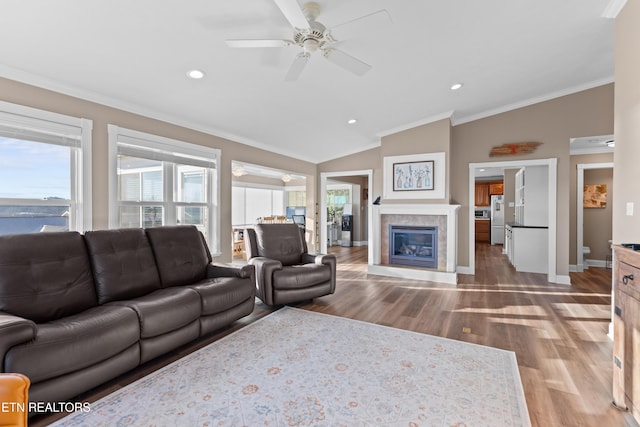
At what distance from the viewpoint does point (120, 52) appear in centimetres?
269

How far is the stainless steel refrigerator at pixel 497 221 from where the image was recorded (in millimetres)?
9805

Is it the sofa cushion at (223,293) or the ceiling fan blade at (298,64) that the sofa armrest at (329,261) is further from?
the ceiling fan blade at (298,64)

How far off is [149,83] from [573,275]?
731 centimetres

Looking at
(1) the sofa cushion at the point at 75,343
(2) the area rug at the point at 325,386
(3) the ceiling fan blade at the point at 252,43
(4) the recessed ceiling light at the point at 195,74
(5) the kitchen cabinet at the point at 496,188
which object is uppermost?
(4) the recessed ceiling light at the point at 195,74

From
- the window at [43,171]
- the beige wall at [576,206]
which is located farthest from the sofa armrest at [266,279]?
the beige wall at [576,206]

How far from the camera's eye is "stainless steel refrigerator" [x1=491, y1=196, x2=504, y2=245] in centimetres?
980

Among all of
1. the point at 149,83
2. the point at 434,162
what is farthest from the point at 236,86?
the point at 434,162

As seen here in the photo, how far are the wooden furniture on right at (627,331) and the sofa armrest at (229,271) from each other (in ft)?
9.64

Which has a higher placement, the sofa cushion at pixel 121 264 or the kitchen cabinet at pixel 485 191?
the kitchen cabinet at pixel 485 191

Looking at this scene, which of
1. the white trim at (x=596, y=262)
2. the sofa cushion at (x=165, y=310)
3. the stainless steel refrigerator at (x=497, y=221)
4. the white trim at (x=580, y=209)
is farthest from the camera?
the stainless steel refrigerator at (x=497, y=221)

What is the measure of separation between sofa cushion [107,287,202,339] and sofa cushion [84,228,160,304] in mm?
181

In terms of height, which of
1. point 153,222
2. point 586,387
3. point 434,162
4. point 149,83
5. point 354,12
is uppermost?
point 354,12

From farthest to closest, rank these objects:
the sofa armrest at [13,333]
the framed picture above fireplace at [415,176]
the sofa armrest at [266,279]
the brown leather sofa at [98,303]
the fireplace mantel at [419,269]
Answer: the framed picture above fireplace at [415,176] → the fireplace mantel at [419,269] → the sofa armrest at [266,279] → the brown leather sofa at [98,303] → the sofa armrest at [13,333]

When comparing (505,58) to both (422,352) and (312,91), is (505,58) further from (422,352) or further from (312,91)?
(422,352)
